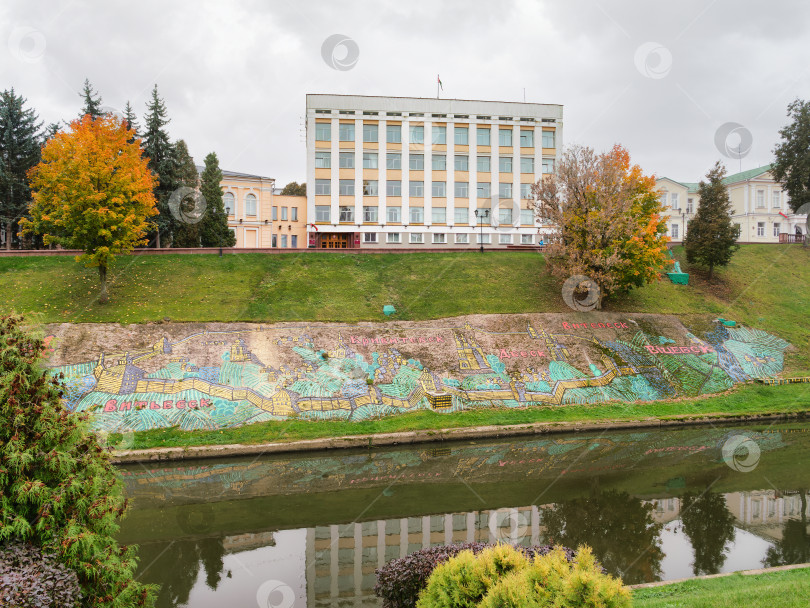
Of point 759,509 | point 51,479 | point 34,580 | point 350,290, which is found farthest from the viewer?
point 350,290

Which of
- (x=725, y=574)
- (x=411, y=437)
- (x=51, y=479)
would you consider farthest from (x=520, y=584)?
(x=411, y=437)

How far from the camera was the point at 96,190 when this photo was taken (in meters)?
28.7

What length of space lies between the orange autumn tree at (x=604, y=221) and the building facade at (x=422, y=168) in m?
14.0

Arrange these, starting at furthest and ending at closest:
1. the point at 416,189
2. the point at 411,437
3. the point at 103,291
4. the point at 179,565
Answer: the point at 416,189 → the point at 103,291 → the point at 411,437 → the point at 179,565

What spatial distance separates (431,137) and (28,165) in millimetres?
33925

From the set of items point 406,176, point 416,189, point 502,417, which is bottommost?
point 502,417

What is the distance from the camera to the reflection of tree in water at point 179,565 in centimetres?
1041

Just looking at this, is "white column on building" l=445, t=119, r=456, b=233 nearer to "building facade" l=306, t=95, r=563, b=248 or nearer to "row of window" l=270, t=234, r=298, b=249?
"building facade" l=306, t=95, r=563, b=248

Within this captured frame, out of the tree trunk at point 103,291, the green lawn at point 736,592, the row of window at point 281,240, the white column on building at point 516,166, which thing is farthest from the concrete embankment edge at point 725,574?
the row of window at point 281,240

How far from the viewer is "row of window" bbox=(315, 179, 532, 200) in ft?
161

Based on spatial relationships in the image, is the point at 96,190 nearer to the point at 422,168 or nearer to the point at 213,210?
the point at 213,210

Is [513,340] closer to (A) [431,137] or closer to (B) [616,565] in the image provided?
(B) [616,565]

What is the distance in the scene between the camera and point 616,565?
11.0m

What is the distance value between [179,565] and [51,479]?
19.1ft
